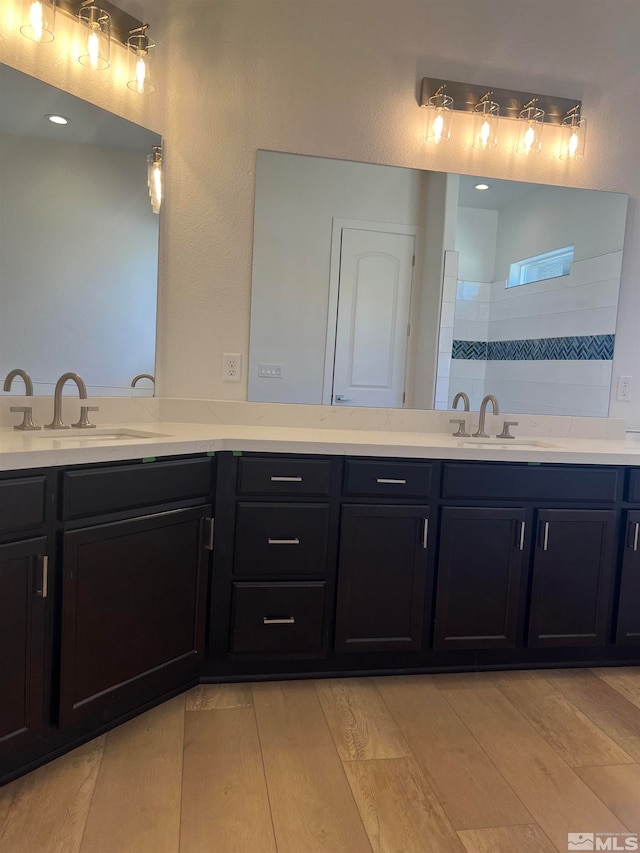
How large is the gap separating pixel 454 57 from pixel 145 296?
1680 mm

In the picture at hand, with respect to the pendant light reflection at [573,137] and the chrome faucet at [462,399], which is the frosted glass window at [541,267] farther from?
the chrome faucet at [462,399]

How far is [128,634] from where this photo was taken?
5.85ft

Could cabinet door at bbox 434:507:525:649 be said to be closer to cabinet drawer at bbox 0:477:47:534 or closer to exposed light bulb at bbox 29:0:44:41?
cabinet drawer at bbox 0:477:47:534

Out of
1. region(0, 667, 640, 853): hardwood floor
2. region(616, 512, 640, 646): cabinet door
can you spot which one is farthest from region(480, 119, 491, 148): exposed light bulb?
region(0, 667, 640, 853): hardwood floor

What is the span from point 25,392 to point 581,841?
6.74 ft

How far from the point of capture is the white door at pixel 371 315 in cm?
258

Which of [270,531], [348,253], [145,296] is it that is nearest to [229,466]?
[270,531]

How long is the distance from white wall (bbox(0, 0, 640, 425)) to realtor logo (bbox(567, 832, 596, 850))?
6.01 feet

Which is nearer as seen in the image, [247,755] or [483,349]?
[247,755]

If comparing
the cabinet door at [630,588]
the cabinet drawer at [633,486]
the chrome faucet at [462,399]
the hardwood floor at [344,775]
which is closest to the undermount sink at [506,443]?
the chrome faucet at [462,399]

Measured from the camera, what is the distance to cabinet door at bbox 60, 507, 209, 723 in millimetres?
1637

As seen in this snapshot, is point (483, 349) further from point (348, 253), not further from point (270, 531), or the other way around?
point (270, 531)

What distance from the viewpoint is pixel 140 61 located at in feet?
7.52

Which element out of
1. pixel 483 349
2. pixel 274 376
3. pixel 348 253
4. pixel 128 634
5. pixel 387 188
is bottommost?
pixel 128 634
